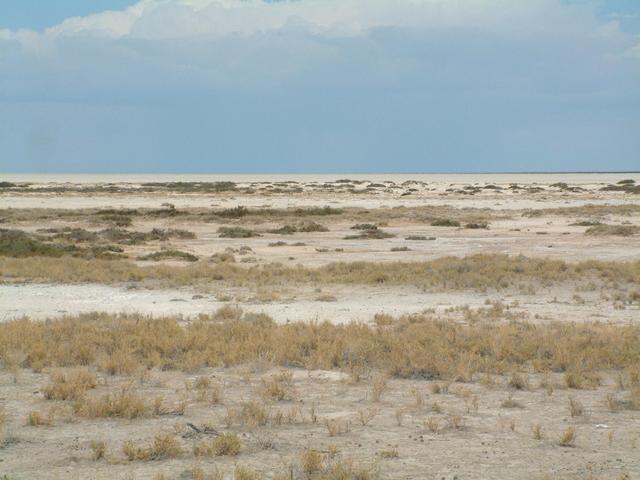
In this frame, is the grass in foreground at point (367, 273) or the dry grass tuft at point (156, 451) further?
the grass in foreground at point (367, 273)

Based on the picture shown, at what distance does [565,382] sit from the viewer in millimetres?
10594

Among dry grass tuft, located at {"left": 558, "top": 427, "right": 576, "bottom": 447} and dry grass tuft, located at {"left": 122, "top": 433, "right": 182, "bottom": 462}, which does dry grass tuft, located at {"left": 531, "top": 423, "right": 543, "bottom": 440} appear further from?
dry grass tuft, located at {"left": 122, "top": 433, "right": 182, "bottom": 462}

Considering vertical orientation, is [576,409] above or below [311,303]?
above

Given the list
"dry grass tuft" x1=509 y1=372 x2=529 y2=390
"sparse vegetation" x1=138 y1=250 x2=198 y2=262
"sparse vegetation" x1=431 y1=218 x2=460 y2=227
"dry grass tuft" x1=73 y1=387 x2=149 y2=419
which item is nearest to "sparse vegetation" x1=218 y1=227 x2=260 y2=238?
"sparse vegetation" x1=138 y1=250 x2=198 y2=262

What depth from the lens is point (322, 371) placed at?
11508 millimetres

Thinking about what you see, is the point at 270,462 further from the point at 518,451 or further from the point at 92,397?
the point at 92,397

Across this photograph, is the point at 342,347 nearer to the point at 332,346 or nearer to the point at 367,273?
the point at 332,346

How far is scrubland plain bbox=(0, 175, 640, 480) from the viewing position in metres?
7.52

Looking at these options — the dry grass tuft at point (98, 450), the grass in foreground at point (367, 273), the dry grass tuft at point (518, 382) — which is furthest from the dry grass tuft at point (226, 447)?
the grass in foreground at point (367, 273)

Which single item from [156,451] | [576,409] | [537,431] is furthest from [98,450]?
[576,409]

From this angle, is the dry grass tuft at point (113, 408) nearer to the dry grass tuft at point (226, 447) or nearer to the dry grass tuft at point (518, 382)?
the dry grass tuft at point (226, 447)

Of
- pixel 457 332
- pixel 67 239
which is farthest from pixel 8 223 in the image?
pixel 457 332

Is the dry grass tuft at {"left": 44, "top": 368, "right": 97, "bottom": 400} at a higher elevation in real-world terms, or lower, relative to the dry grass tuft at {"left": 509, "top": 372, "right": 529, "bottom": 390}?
higher

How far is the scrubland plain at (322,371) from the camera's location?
7523 mm
